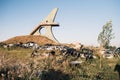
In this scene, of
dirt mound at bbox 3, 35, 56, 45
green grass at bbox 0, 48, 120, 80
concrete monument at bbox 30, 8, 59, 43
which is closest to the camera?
green grass at bbox 0, 48, 120, 80

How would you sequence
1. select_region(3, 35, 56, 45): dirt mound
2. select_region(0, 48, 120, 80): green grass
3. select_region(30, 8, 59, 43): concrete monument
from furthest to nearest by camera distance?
select_region(30, 8, 59, 43): concrete monument, select_region(3, 35, 56, 45): dirt mound, select_region(0, 48, 120, 80): green grass

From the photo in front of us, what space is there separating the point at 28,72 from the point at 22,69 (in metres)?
0.41

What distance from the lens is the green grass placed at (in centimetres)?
1237

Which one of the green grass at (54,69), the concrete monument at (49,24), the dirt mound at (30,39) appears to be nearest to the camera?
the green grass at (54,69)

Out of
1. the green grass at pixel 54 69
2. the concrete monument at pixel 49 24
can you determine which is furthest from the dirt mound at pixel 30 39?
the green grass at pixel 54 69

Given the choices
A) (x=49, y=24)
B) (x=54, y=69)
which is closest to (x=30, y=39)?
(x=49, y=24)

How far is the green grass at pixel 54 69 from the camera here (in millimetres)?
12367

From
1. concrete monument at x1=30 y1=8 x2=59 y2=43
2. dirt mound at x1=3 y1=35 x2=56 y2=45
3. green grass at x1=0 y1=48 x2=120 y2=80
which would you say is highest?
concrete monument at x1=30 y1=8 x2=59 y2=43

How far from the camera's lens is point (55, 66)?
15.7 m

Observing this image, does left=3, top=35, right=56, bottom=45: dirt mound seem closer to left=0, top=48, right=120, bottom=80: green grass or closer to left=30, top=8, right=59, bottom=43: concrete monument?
left=30, top=8, right=59, bottom=43: concrete monument

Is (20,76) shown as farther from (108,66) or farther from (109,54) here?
(109,54)

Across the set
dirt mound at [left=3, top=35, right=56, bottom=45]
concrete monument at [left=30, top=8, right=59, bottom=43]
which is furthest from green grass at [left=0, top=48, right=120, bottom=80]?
concrete monument at [left=30, top=8, right=59, bottom=43]

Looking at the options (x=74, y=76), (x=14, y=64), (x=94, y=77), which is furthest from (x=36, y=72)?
(x=94, y=77)

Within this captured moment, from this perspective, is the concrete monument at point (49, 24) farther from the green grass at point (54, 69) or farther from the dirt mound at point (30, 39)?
the green grass at point (54, 69)
